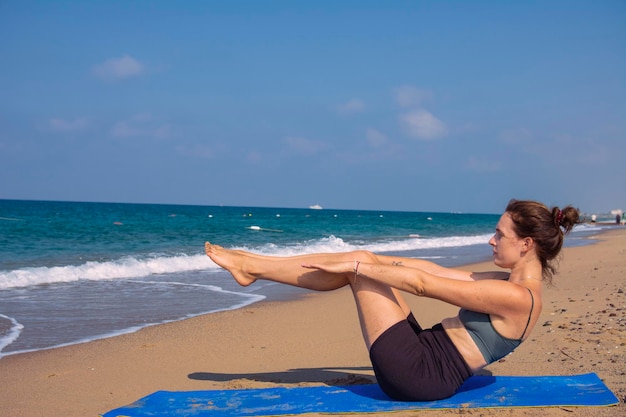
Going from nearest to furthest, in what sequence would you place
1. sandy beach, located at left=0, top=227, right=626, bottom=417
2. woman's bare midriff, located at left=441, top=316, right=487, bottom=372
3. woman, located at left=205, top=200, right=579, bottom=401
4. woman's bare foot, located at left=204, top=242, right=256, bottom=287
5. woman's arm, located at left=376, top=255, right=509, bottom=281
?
woman, located at left=205, top=200, right=579, bottom=401, woman's bare midriff, located at left=441, top=316, right=487, bottom=372, woman's arm, located at left=376, top=255, right=509, bottom=281, woman's bare foot, located at left=204, top=242, right=256, bottom=287, sandy beach, located at left=0, top=227, right=626, bottom=417

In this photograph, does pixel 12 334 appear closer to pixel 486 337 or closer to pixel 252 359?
pixel 252 359

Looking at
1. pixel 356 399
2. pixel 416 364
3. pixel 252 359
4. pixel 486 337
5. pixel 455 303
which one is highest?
pixel 455 303

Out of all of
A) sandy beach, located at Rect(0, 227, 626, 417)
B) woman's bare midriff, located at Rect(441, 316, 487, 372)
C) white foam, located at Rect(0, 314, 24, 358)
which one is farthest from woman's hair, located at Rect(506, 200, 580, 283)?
white foam, located at Rect(0, 314, 24, 358)

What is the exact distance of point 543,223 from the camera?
144 inches

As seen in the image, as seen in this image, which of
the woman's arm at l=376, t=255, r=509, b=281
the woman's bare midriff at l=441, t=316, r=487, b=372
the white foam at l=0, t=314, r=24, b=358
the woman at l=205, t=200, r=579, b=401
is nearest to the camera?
the woman at l=205, t=200, r=579, b=401

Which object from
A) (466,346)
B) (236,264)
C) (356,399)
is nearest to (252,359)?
(236,264)

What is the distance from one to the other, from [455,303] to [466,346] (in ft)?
1.43

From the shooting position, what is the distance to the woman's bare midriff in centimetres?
380

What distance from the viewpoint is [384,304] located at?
151 inches

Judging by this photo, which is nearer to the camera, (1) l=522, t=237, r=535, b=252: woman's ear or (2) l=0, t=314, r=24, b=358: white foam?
(1) l=522, t=237, r=535, b=252: woman's ear

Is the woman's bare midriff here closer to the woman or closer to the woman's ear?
the woman

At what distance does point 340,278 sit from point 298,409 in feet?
2.79

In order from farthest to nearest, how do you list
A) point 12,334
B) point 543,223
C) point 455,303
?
point 12,334
point 543,223
point 455,303

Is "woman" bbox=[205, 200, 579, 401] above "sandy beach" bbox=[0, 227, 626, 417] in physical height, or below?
above
